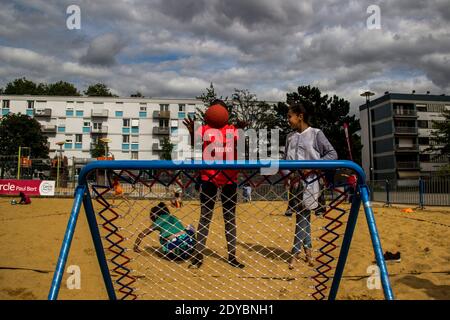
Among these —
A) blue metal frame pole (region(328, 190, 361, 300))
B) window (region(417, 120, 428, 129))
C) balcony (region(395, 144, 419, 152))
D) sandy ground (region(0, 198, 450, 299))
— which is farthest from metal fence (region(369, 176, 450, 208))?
window (region(417, 120, 428, 129))

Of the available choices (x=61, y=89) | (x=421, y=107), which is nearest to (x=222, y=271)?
(x=421, y=107)

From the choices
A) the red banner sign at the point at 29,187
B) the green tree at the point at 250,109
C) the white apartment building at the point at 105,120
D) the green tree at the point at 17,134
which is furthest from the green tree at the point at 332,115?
the green tree at the point at 17,134

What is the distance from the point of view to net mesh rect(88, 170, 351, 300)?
2.40 meters

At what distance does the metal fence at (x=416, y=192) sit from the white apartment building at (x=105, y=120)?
1602 inches

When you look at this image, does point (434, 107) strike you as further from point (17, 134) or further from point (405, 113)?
point (17, 134)

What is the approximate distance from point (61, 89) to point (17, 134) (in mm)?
18387

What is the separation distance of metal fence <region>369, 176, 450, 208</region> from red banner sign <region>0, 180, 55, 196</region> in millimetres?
15425

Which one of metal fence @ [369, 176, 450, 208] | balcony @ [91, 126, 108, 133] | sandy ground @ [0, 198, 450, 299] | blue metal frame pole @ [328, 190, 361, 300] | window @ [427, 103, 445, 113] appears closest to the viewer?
blue metal frame pole @ [328, 190, 361, 300]

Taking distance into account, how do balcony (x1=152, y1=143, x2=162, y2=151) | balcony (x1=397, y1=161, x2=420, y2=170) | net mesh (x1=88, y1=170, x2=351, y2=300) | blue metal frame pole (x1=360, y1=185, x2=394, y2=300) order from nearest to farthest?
1. blue metal frame pole (x1=360, y1=185, x2=394, y2=300)
2. net mesh (x1=88, y1=170, x2=351, y2=300)
3. balcony (x1=397, y1=161, x2=420, y2=170)
4. balcony (x1=152, y1=143, x2=162, y2=151)

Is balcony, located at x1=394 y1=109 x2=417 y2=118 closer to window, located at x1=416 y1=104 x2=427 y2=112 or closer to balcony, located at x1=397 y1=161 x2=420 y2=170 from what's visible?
window, located at x1=416 y1=104 x2=427 y2=112

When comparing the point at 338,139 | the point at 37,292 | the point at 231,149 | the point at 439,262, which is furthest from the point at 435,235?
the point at 338,139

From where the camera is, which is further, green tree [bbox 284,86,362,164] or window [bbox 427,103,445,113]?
window [bbox 427,103,445,113]

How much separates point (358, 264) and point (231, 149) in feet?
8.08

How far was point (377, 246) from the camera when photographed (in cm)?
183
